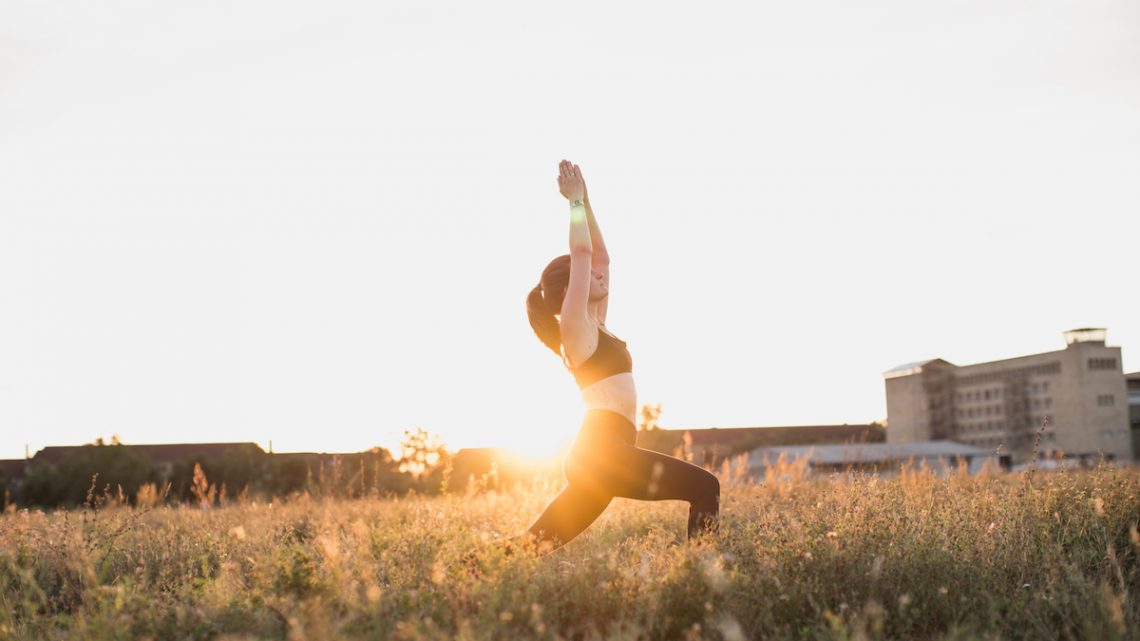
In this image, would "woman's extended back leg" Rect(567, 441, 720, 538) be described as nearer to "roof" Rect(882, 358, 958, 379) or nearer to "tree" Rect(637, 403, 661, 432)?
"tree" Rect(637, 403, 661, 432)

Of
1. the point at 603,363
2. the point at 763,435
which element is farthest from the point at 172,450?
the point at 603,363

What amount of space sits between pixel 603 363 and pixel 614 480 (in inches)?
22.7

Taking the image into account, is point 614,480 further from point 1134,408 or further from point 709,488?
point 1134,408

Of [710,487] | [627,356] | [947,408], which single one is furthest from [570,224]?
[947,408]

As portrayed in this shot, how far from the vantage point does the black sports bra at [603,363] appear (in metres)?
4.95

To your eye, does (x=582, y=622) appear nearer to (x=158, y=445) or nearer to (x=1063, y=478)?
(x=1063, y=478)

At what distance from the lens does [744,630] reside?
13.7ft

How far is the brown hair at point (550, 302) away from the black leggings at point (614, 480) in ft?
1.53

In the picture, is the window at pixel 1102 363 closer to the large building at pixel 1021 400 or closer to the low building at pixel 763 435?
the large building at pixel 1021 400

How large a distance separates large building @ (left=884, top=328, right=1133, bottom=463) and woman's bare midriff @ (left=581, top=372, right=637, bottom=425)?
118m

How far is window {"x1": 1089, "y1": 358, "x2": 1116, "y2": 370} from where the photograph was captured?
121 meters

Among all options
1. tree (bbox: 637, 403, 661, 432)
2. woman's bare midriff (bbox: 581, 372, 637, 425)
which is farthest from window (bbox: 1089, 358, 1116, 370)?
woman's bare midriff (bbox: 581, 372, 637, 425)

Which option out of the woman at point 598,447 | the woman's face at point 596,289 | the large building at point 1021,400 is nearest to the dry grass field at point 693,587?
the woman at point 598,447

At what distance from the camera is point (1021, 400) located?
127 m
